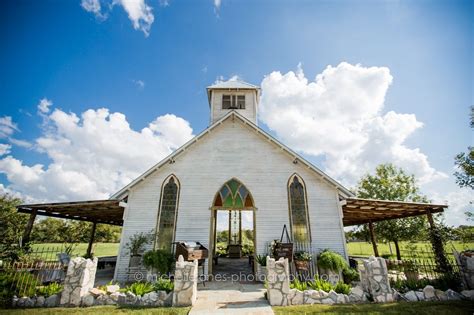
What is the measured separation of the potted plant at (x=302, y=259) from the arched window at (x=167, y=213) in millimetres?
5253

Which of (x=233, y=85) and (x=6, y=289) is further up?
(x=233, y=85)

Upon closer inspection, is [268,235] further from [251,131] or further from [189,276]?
[251,131]

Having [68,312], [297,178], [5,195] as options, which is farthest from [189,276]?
[5,195]

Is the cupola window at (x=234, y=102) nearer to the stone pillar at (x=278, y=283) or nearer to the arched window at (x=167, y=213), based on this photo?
the arched window at (x=167, y=213)

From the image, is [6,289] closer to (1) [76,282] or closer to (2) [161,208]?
(1) [76,282]

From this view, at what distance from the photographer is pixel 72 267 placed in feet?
20.2

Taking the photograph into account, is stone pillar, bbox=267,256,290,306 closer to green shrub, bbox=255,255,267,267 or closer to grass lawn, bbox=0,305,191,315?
grass lawn, bbox=0,305,191,315

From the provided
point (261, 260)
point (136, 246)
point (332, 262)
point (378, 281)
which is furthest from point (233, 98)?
point (378, 281)

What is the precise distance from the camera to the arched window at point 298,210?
30.8ft

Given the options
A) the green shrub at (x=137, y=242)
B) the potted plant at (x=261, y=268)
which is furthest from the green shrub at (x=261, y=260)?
the green shrub at (x=137, y=242)

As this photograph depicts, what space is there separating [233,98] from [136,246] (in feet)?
32.0

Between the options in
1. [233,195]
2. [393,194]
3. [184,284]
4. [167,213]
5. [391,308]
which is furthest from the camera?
[393,194]

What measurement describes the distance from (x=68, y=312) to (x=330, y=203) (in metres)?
9.74

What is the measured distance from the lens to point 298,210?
9742 millimetres
